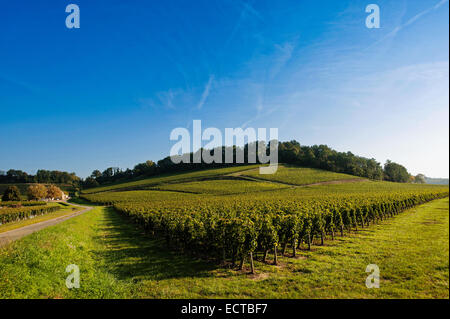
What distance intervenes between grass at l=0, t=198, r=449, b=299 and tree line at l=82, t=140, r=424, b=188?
10825 centimetres

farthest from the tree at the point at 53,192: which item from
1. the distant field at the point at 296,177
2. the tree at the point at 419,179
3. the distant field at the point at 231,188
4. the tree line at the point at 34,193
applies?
the tree at the point at 419,179

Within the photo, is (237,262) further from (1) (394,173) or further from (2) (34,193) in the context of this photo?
(1) (394,173)

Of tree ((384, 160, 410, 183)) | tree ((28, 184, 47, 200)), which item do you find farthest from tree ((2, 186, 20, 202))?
tree ((384, 160, 410, 183))

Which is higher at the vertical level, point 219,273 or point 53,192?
point 219,273

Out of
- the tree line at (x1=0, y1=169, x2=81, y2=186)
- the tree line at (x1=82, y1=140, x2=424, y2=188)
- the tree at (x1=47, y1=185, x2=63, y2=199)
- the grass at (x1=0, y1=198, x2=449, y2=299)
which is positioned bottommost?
the tree at (x1=47, y1=185, x2=63, y2=199)

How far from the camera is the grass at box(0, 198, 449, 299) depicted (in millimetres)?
10164

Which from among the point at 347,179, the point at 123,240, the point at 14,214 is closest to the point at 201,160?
the point at 347,179

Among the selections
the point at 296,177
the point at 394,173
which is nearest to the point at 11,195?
the point at 296,177

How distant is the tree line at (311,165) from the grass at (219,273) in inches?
4262

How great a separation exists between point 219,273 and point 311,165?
4811 inches

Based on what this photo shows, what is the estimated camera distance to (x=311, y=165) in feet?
413

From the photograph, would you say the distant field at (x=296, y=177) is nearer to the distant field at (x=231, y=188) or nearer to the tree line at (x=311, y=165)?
the distant field at (x=231, y=188)

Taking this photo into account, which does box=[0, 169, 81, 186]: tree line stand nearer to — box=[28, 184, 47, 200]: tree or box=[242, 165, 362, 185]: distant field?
box=[28, 184, 47, 200]: tree
